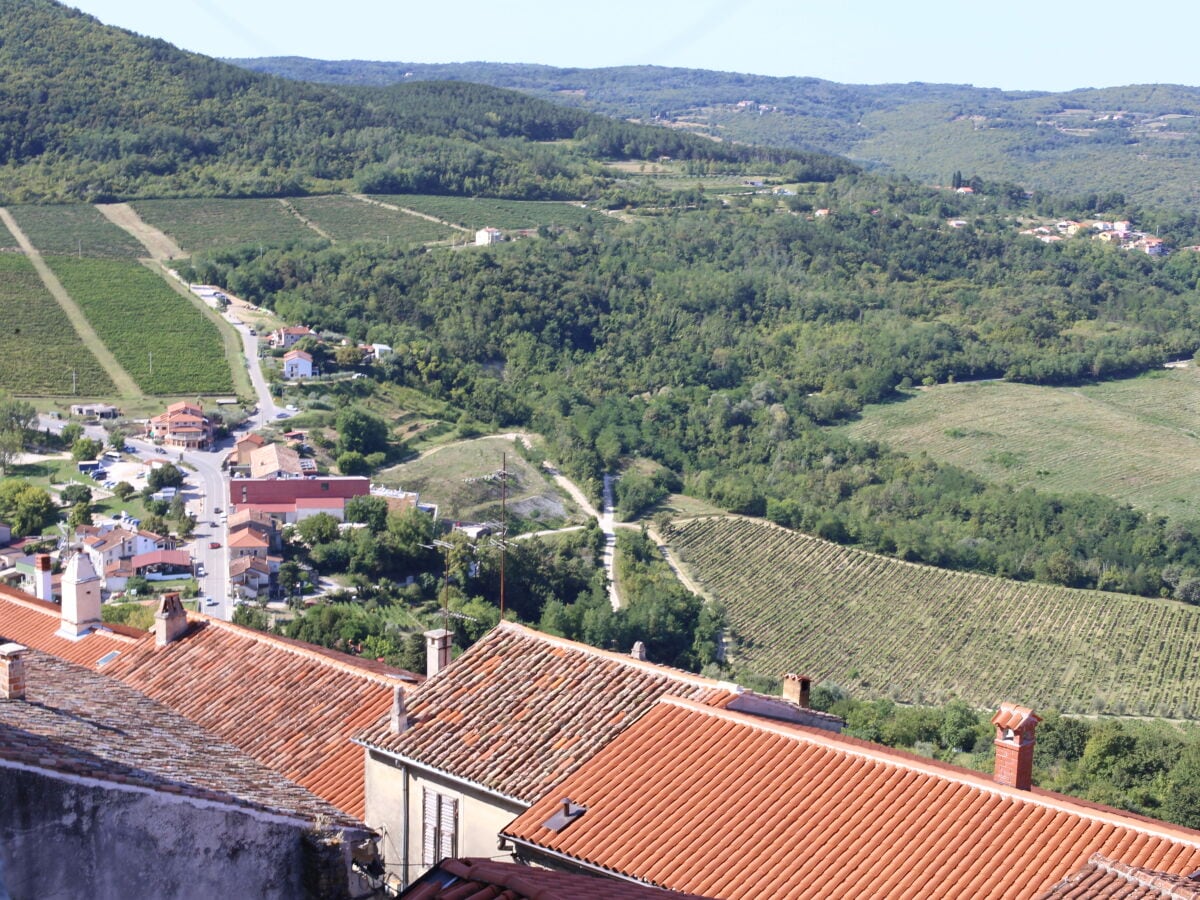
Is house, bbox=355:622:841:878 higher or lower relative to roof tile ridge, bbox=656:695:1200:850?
lower

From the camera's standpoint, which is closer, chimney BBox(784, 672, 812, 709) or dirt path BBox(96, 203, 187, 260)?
chimney BBox(784, 672, 812, 709)

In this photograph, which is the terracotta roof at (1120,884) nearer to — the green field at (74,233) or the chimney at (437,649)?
the chimney at (437,649)

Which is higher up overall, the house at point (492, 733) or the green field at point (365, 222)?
the house at point (492, 733)

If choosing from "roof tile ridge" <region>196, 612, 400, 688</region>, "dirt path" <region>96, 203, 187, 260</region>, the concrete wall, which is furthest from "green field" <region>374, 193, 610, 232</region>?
the concrete wall

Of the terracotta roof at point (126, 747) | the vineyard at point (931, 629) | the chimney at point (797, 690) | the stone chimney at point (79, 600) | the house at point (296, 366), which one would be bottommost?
the vineyard at point (931, 629)

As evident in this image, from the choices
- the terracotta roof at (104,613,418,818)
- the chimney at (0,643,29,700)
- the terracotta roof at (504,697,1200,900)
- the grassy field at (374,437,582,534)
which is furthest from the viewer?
the grassy field at (374,437,582,534)

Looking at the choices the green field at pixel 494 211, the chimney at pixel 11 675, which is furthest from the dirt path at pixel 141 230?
the chimney at pixel 11 675

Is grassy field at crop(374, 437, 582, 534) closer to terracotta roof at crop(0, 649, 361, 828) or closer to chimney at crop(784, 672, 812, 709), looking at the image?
chimney at crop(784, 672, 812, 709)
